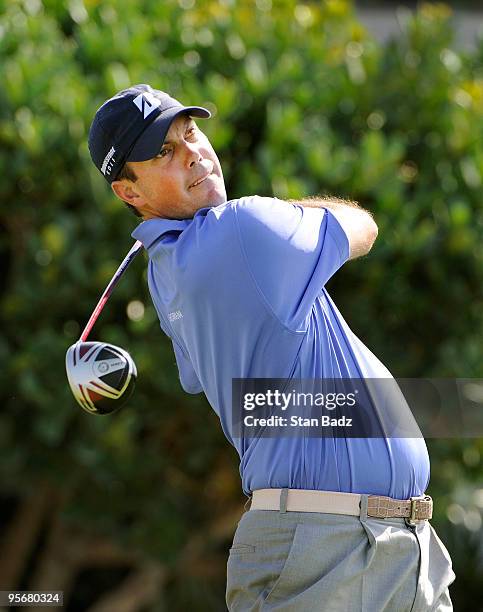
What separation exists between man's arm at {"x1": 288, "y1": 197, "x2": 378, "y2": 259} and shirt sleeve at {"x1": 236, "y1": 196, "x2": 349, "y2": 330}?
114 mm

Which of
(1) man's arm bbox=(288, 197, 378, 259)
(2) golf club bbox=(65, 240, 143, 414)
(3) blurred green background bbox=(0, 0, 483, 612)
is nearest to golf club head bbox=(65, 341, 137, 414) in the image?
(2) golf club bbox=(65, 240, 143, 414)

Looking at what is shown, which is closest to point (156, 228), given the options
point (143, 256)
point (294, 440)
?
point (294, 440)

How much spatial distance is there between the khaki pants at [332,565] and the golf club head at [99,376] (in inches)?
23.5

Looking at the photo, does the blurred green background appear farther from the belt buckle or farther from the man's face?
the belt buckle

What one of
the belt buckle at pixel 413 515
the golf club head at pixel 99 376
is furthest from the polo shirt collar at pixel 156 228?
the belt buckle at pixel 413 515

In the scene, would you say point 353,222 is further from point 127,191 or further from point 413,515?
point 413,515

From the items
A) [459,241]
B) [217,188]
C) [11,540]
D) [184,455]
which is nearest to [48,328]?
[184,455]

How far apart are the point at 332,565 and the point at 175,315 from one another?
31.7 inches

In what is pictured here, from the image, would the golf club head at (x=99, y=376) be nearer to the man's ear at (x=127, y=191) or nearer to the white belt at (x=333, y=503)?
the man's ear at (x=127, y=191)

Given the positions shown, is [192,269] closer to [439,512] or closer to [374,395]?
[374,395]

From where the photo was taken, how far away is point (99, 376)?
3326 mm

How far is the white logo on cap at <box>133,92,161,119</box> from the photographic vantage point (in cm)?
314

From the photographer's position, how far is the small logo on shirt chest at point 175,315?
3096 mm

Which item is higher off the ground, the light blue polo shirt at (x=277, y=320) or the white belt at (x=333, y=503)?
the light blue polo shirt at (x=277, y=320)
